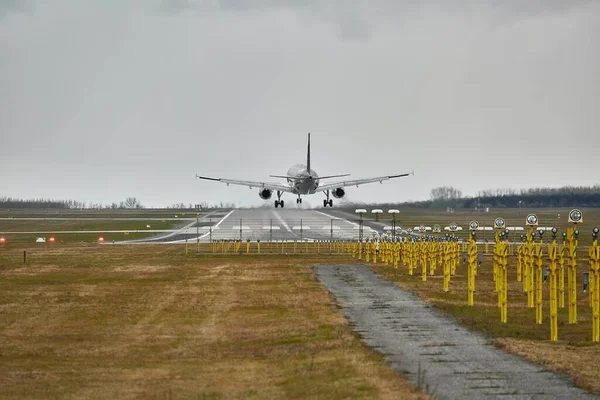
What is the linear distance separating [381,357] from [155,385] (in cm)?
644

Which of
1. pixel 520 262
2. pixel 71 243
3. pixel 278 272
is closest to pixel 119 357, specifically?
pixel 520 262

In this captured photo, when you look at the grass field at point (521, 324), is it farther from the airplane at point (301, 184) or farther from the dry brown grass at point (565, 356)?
the airplane at point (301, 184)

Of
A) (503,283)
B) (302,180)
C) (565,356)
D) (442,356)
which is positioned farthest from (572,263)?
(302,180)

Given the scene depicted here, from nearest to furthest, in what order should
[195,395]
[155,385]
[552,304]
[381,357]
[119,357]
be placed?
1. [195,395]
2. [155,385]
3. [381,357]
4. [119,357]
5. [552,304]

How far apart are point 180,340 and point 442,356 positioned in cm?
954

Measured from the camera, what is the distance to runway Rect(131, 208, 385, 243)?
10949cm

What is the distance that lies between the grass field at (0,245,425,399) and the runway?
47422 millimetres

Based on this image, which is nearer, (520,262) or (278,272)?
(520,262)

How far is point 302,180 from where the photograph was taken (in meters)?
96.6

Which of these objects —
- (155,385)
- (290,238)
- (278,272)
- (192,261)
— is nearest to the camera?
(155,385)

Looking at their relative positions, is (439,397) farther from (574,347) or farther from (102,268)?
(102,268)

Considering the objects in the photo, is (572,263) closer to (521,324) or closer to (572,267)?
(572,267)

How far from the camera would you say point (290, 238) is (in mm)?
108688

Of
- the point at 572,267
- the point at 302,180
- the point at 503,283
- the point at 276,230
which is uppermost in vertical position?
the point at 302,180
